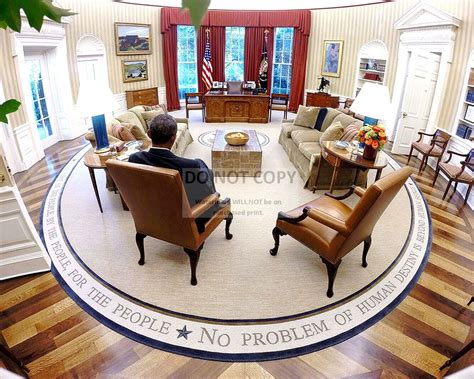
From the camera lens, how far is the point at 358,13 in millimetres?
8680

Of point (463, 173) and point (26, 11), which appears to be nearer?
point (26, 11)

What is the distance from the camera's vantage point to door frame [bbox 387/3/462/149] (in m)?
5.73

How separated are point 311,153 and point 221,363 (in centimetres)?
373

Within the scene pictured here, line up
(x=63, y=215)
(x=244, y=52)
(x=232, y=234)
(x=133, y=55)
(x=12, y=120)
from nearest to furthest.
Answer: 1. (x=232, y=234)
2. (x=63, y=215)
3. (x=12, y=120)
4. (x=133, y=55)
5. (x=244, y=52)

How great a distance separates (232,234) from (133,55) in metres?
7.76

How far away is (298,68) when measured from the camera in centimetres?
1036

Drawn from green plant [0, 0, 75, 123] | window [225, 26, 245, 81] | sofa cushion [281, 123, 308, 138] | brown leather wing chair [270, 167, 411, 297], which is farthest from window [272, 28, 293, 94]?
green plant [0, 0, 75, 123]

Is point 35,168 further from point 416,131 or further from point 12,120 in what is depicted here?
point 416,131

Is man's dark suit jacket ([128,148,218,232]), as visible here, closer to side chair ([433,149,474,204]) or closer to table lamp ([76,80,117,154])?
table lamp ([76,80,117,154])

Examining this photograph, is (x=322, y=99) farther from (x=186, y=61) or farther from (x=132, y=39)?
(x=132, y=39)

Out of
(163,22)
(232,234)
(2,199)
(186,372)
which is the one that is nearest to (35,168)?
(2,199)

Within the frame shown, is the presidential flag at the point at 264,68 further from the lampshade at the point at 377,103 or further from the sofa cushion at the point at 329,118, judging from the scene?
the lampshade at the point at 377,103

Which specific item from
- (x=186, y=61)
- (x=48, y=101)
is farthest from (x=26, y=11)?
(x=186, y=61)

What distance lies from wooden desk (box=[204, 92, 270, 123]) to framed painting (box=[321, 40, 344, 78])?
2.28 metres
